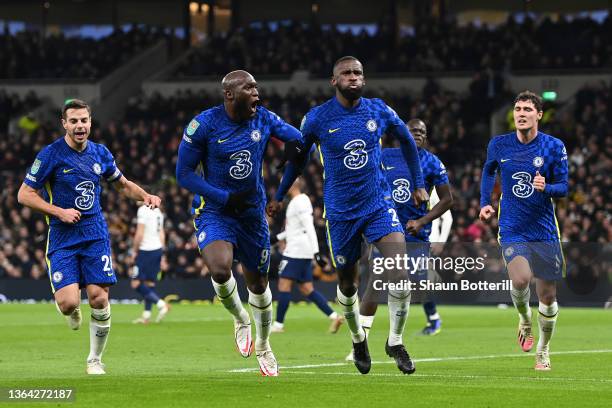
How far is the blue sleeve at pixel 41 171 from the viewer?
12.7m

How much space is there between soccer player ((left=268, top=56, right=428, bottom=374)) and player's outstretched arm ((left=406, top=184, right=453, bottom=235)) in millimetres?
391

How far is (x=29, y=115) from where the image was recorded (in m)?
46.5

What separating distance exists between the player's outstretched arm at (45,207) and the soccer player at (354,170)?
1.95m

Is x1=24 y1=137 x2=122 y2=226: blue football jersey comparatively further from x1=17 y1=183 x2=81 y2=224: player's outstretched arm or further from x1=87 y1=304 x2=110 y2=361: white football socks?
x1=87 y1=304 x2=110 y2=361: white football socks

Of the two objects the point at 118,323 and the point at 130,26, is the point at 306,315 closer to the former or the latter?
the point at 118,323

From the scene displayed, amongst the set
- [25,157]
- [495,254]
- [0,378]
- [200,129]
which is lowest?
[25,157]

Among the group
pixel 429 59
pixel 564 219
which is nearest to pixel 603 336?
pixel 564 219

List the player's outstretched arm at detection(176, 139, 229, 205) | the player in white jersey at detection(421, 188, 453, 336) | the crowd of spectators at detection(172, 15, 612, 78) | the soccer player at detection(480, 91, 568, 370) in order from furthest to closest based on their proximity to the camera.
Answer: the crowd of spectators at detection(172, 15, 612, 78) < the player in white jersey at detection(421, 188, 453, 336) < the soccer player at detection(480, 91, 568, 370) < the player's outstretched arm at detection(176, 139, 229, 205)

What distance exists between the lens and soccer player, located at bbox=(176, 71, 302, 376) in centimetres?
1203

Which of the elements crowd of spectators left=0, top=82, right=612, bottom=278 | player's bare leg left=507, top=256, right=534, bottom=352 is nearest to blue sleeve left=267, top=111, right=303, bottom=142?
player's bare leg left=507, top=256, right=534, bottom=352

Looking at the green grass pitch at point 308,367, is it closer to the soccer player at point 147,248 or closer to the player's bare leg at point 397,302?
the player's bare leg at point 397,302

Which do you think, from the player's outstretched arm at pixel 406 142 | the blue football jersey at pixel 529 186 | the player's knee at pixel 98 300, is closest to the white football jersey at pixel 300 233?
the blue football jersey at pixel 529 186

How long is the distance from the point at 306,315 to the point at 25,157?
19.2 meters

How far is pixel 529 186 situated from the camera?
13.8 meters
